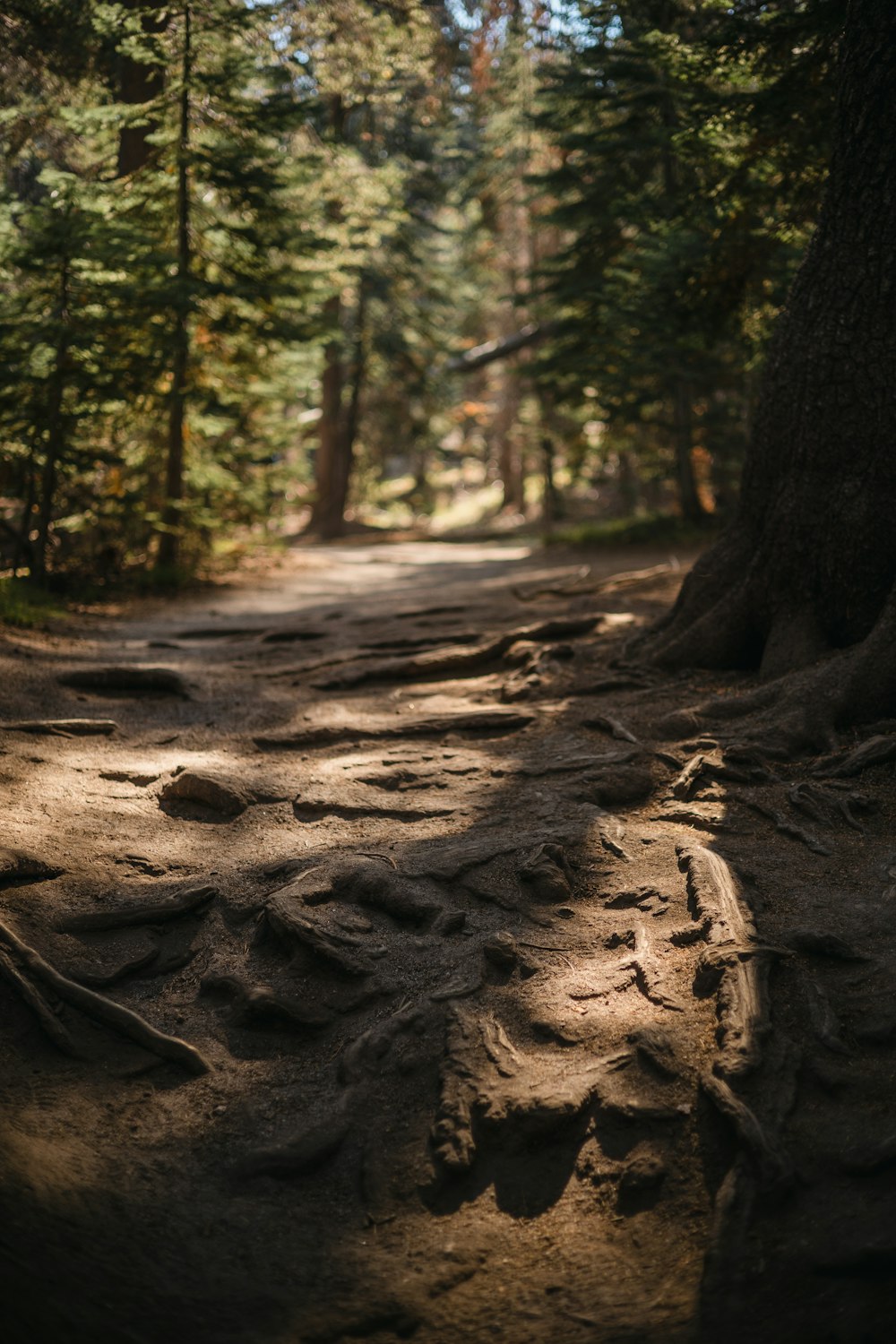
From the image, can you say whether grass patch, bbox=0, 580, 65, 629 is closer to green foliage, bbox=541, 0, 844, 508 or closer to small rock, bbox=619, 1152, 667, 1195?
green foliage, bbox=541, 0, 844, 508

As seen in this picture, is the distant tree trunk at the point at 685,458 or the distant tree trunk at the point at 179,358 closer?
the distant tree trunk at the point at 179,358

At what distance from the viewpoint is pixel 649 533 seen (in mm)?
18453

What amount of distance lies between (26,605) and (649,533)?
11509 millimetres

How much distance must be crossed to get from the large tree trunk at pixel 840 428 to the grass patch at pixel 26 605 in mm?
6765

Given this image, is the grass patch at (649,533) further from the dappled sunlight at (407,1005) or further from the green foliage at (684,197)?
the dappled sunlight at (407,1005)

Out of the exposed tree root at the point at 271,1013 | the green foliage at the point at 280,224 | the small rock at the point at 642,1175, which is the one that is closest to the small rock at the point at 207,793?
the exposed tree root at the point at 271,1013

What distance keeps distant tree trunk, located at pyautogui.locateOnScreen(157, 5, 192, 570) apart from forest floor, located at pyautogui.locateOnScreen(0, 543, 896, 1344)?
7296 millimetres

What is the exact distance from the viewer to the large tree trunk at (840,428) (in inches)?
241

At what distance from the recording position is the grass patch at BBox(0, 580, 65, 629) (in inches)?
388

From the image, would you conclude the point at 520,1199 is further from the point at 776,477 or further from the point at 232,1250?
the point at 776,477

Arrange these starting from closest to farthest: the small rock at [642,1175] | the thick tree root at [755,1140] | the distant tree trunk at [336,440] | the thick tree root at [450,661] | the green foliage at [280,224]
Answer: the thick tree root at [755,1140]
the small rock at [642,1175]
the thick tree root at [450,661]
the green foliage at [280,224]
the distant tree trunk at [336,440]

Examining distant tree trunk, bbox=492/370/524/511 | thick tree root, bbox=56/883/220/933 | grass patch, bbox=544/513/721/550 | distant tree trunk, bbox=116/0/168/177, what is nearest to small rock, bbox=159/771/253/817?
thick tree root, bbox=56/883/220/933

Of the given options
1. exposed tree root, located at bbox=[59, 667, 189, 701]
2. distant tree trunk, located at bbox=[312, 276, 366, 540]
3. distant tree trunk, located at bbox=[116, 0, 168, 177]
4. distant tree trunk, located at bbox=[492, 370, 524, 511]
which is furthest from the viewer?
distant tree trunk, located at bbox=[492, 370, 524, 511]

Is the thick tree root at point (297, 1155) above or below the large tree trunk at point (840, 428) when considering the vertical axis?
below
